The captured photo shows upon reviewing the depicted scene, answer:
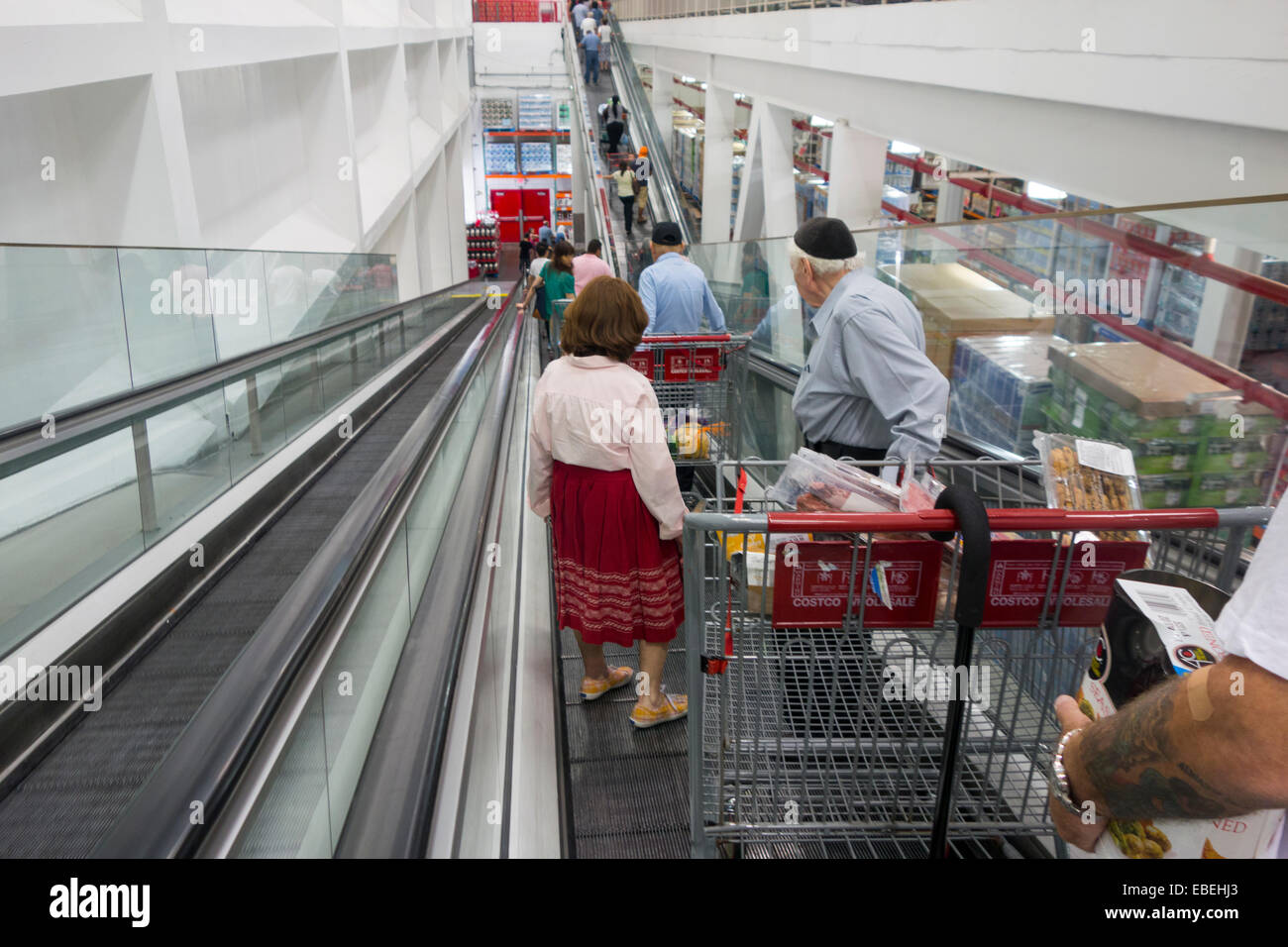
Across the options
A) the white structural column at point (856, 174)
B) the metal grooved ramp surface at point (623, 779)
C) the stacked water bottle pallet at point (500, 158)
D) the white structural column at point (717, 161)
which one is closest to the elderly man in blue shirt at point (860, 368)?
the metal grooved ramp surface at point (623, 779)

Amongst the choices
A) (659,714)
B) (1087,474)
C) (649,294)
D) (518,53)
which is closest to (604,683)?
(659,714)

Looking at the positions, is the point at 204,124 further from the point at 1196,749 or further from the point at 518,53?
the point at 518,53

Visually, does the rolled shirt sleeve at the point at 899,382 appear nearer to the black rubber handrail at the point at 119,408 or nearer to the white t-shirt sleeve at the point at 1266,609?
the white t-shirt sleeve at the point at 1266,609

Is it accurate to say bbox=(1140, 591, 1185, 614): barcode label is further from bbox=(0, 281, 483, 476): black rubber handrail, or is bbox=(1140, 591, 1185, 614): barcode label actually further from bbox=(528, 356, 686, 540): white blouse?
bbox=(0, 281, 483, 476): black rubber handrail

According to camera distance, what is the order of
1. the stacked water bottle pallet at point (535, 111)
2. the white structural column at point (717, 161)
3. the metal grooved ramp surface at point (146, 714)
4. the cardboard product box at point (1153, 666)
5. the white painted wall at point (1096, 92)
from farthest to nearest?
the stacked water bottle pallet at point (535, 111) < the white structural column at point (717, 161) < the white painted wall at point (1096, 92) < the metal grooved ramp surface at point (146, 714) < the cardboard product box at point (1153, 666)

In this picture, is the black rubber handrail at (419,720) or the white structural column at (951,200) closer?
the black rubber handrail at (419,720)

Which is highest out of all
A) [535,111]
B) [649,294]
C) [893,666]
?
[535,111]

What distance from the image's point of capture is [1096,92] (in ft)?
13.8

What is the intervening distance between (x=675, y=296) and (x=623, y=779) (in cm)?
336

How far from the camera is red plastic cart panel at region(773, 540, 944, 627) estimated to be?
5.67 feet

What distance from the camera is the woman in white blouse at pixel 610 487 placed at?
2.69 metres

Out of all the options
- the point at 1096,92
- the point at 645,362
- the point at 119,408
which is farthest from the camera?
the point at 645,362

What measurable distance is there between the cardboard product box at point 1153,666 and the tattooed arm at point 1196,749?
3.9 inches
